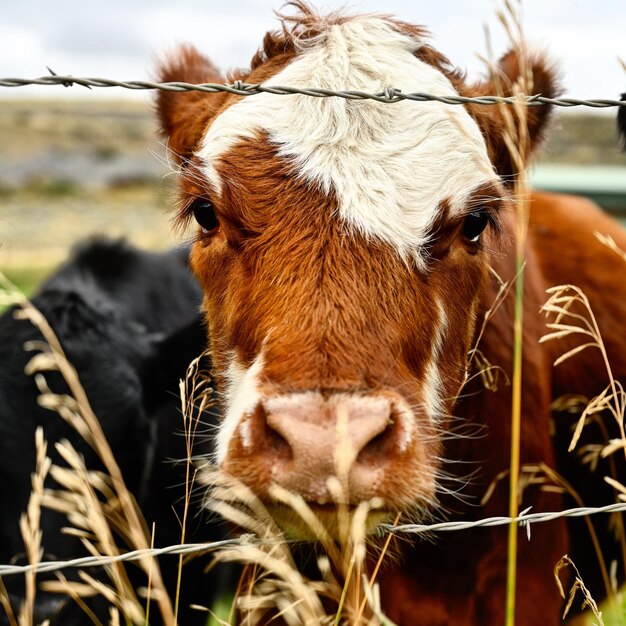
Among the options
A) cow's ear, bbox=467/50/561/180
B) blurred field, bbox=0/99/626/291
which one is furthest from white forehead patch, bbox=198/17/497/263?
blurred field, bbox=0/99/626/291

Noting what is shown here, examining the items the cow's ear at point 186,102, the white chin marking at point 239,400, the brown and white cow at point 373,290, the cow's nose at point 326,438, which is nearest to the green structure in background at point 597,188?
the cow's ear at point 186,102

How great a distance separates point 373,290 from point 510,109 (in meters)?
1.21

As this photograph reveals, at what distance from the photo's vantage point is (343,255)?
7.88 ft

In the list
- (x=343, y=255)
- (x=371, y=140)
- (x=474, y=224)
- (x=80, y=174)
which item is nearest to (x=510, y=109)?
(x=474, y=224)

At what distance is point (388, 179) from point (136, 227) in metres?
25.7

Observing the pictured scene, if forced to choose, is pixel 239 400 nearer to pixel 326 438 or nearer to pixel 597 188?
pixel 326 438

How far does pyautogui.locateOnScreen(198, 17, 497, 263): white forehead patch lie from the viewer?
8.20 ft

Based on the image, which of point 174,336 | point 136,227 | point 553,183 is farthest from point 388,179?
point 136,227

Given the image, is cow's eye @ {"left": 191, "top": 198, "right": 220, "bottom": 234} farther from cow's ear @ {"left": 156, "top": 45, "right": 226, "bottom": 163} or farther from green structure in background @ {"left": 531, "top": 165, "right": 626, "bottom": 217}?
green structure in background @ {"left": 531, "top": 165, "right": 626, "bottom": 217}

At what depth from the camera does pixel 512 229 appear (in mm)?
3328

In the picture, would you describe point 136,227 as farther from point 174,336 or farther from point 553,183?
point 174,336

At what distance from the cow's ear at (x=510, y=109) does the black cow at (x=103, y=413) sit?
1.72 m

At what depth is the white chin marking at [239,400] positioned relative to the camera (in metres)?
2.20

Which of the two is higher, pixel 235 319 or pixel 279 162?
pixel 279 162
